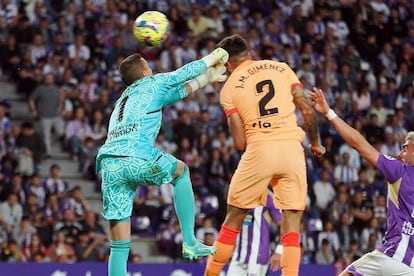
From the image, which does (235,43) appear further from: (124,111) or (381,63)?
(381,63)

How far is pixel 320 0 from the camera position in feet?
88.5

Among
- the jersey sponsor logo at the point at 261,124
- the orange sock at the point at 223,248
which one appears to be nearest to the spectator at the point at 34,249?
the orange sock at the point at 223,248

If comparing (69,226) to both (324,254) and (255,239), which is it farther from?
(255,239)

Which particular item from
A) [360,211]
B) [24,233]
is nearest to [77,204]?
[24,233]

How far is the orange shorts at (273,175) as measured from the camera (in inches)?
449

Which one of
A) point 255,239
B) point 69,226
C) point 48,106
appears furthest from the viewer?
point 48,106

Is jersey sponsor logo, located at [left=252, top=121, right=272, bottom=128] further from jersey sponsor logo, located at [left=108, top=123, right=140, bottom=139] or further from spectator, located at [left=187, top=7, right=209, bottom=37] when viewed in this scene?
spectator, located at [left=187, top=7, right=209, bottom=37]

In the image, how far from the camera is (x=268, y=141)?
11438mm

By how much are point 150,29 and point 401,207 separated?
317cm

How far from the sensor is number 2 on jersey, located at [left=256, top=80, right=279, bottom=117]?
11.5 m

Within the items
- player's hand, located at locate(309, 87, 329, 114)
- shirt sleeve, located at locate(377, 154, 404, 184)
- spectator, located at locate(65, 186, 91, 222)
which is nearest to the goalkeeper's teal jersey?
player's hand, located at locate(309, 87, 329, 114)

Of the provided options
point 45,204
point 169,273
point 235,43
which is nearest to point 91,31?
point 45,204

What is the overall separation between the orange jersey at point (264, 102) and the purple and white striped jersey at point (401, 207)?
0.99m

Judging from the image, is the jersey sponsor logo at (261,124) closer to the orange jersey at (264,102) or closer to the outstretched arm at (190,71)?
the orange jersey at (264,102)
